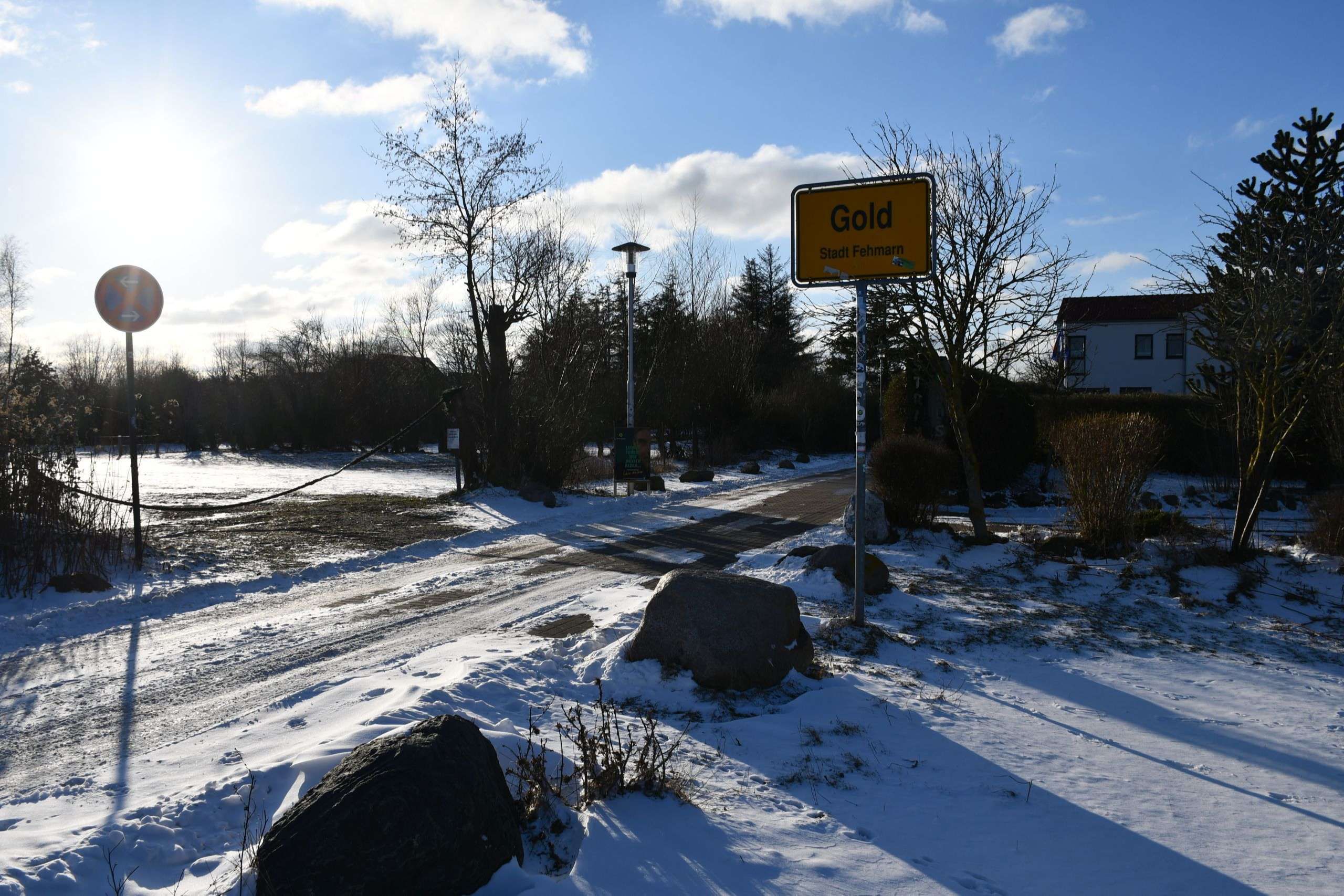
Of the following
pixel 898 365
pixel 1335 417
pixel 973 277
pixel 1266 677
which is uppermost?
pixel 973 277

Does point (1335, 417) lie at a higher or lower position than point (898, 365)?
lower

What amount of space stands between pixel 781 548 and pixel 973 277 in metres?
4.71

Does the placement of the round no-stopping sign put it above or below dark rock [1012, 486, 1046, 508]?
above

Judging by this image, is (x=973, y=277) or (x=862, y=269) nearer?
(x=862, y=269)

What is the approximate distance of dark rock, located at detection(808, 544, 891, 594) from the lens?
28.7 ft

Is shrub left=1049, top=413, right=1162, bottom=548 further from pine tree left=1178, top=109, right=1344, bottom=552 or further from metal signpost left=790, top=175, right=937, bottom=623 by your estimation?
metal signpost left=790, top=175, right=937, bottom=623

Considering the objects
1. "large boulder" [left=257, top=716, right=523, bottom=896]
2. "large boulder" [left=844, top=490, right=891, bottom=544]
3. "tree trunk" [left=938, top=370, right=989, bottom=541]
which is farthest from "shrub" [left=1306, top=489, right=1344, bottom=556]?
"large boulder" [left=257, top=716, right=523, bottom=896]

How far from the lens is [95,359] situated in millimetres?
55750

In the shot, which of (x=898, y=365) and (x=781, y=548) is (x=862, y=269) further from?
(x=898, y=365)

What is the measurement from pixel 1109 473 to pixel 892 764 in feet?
26.7

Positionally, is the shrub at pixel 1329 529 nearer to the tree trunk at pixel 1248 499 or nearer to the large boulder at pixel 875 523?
the tree trunk at pixel 1248 499

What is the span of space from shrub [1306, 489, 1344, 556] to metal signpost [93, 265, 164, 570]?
1449 cm

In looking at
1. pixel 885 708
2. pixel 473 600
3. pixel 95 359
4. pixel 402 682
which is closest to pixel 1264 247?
pixel 885 708

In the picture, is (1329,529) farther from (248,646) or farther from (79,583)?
(79,583)
